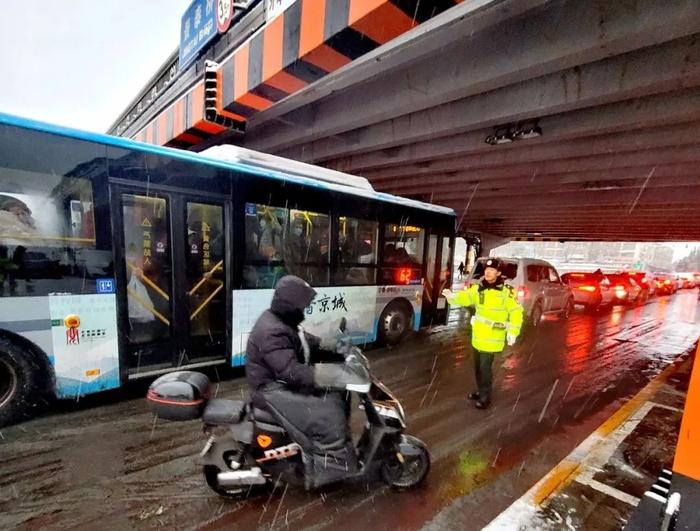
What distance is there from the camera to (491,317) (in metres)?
4.25

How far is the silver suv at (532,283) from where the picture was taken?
31.6 feet

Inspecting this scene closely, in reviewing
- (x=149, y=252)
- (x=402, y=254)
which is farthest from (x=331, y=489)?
(x=402, y=254)

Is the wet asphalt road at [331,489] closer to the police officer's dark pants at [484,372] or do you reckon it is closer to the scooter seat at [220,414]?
the police officer's dark pants at [484,372]

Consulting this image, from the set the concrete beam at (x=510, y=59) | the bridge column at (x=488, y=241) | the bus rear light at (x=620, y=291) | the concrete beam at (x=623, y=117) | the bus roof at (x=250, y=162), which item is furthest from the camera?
the bridge column at (x=488, y=241)

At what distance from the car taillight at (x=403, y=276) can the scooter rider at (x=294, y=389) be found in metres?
4.95

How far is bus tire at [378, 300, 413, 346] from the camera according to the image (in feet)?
23.5

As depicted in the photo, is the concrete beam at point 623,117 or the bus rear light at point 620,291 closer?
the concrete beam at point 623,117

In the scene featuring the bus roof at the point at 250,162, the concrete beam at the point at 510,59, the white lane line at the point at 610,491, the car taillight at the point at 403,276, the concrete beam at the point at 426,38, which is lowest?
the white lane line at the point at 610,491

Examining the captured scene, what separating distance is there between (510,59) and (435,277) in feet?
17.3

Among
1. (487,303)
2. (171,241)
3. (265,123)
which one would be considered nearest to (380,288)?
(487,303)

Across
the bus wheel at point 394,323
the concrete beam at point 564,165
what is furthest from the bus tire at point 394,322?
the concrete beam at point 564,165

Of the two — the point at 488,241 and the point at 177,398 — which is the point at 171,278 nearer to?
the point at 177,398

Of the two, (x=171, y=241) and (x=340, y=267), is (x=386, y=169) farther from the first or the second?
(x=171, y=241)

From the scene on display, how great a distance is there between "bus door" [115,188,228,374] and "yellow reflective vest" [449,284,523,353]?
3749mm
